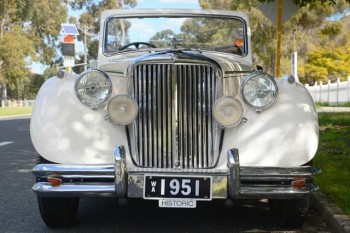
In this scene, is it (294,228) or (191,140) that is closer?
(191,140)

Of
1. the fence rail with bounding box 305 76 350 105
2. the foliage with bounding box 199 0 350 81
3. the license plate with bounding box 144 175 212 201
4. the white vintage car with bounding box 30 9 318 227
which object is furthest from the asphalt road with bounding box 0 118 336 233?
the fence rail with bounding box 305 76 350 105

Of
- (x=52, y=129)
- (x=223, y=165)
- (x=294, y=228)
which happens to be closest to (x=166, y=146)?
(x=223, y=165)

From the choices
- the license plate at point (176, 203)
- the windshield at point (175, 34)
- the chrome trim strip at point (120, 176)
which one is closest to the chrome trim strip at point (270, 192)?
the license plate at point (176, 203)

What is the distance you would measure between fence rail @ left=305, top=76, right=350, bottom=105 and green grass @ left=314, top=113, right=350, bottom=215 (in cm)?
1908

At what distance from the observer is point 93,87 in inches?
171

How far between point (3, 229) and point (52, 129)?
110cm

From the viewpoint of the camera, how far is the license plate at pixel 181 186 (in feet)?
12.9

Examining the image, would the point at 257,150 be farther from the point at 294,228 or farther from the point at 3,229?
the point at 3,229

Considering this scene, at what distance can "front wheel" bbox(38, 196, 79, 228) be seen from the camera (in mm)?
4422

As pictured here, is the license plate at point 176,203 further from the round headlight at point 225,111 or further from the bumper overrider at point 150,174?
the round headlight at point 225,111

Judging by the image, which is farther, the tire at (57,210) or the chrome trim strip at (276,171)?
the tire at (57,210)

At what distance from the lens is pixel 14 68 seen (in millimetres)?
43188

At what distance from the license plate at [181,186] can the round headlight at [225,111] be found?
52 centimetres

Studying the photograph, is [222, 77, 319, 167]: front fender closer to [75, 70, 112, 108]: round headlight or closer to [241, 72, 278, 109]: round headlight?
[241, 72, 278, 109]: round headlight
